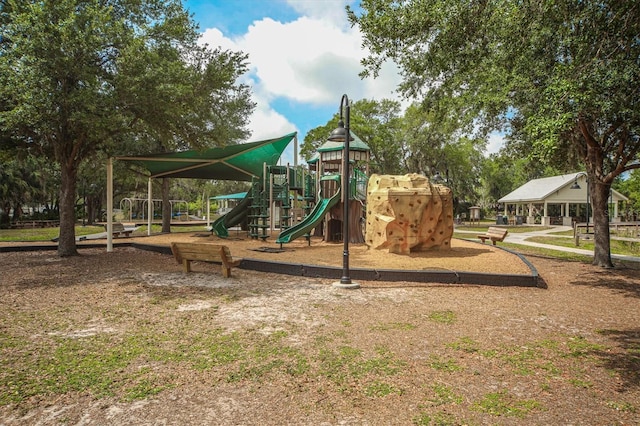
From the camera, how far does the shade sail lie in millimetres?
13844

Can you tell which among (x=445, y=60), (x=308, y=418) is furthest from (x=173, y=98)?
(x=308, y=418)

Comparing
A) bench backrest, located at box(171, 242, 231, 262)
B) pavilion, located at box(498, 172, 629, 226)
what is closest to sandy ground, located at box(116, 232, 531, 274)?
bench backrest, located at box(171, 242, 231, 262)

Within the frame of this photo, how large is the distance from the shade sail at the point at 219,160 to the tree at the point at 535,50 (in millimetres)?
7527

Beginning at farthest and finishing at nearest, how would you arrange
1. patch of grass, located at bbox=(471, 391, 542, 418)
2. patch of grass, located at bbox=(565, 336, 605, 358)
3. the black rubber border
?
the black rubber border < patch of grass, located at bbox=(565, 336, 605, 358) < patch of grass, located at bbox=(471, 391, 542, 418)

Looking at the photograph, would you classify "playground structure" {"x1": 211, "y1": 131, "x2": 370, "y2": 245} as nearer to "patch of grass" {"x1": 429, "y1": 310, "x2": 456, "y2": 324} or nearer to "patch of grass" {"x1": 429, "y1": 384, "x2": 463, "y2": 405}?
"patch of grass" {"x1": 429, "y1": 310, "x2": 456, "y2": 324}

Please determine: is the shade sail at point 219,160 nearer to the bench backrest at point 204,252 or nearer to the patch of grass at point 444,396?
the bench backrest at point 204,252

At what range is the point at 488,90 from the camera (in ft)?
31.7

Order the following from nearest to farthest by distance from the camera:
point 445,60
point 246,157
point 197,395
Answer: point 197,395
point 445,60
point 246,157

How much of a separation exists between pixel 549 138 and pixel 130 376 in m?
6.23

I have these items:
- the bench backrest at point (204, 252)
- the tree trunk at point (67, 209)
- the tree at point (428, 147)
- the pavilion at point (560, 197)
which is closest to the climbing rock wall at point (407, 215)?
the bench backrest at point (204, 252)

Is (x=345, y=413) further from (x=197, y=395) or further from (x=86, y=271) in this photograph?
(x=86, y=271)

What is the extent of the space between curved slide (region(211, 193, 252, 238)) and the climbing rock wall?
26.4 feet

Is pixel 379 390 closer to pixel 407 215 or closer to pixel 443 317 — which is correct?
pixel 443 317

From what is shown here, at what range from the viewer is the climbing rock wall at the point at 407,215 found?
38.2 feet
